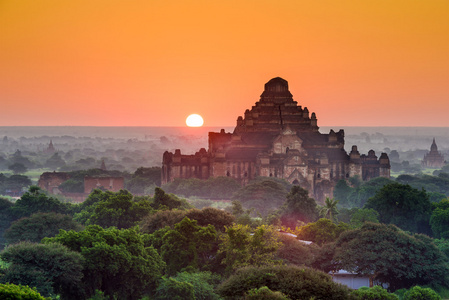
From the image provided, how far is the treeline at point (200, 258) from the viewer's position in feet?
108

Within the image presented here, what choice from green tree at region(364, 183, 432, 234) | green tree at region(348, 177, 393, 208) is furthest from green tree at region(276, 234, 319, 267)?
green tree at region(348, 177, 393, 208)

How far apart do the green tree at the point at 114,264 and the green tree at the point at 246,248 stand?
3.85m

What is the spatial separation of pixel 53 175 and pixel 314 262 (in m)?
74.9

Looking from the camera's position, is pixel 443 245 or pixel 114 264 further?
pixel 443 245

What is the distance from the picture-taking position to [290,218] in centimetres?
6412

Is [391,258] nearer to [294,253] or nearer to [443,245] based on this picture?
[294,253]

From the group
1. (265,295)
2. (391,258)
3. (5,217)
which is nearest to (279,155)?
(5,217)

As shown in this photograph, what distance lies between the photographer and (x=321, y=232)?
52.4m

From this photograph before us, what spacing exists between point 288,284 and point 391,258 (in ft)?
46.7

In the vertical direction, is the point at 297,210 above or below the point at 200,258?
above

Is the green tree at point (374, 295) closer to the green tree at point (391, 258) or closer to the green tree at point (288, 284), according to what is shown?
the green tree at point (288, 284)

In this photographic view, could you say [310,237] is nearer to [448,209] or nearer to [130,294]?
[448,209]

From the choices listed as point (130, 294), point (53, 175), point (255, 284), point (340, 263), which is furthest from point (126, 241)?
point (53, 175)

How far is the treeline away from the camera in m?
32.9
